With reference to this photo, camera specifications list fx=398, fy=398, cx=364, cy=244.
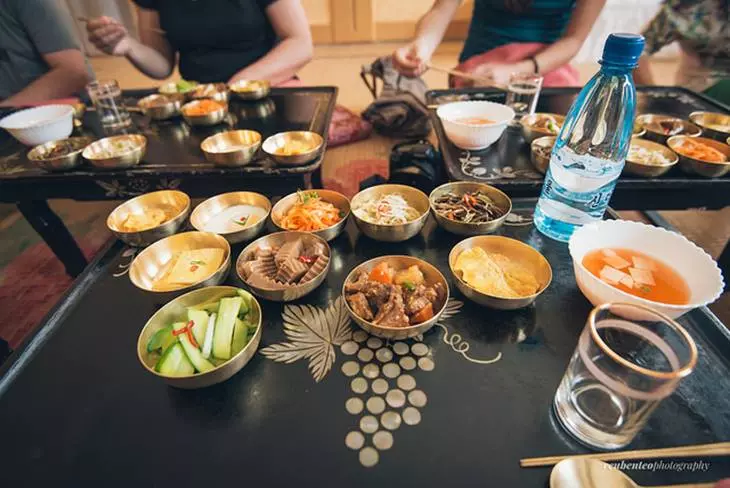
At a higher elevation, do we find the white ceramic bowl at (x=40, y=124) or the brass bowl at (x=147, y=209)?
the white ceramic bowl at (x=40, y=124)

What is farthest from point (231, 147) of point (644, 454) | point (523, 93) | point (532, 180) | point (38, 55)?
point (38, 55)

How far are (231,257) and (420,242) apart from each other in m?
0.57

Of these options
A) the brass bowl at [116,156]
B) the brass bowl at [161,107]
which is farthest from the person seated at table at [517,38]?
the brass bowl at [116,156]

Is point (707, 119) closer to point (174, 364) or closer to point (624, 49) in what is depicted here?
point (624, 49)

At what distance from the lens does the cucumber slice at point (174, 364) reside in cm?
81

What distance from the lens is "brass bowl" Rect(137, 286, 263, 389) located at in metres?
0.80

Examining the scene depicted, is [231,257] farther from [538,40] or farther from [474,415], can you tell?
[538,40]

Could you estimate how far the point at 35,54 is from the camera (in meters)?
2.71

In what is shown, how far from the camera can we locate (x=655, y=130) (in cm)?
174

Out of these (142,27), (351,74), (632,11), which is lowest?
(351,74)

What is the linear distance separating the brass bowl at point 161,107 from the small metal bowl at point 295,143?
701 millimetres

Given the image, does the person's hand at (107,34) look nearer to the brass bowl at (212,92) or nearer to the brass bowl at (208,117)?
the brass bowl at (212,92)

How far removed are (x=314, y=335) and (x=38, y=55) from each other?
3136 mm

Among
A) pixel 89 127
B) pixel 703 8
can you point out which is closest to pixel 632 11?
pixel 703 8
